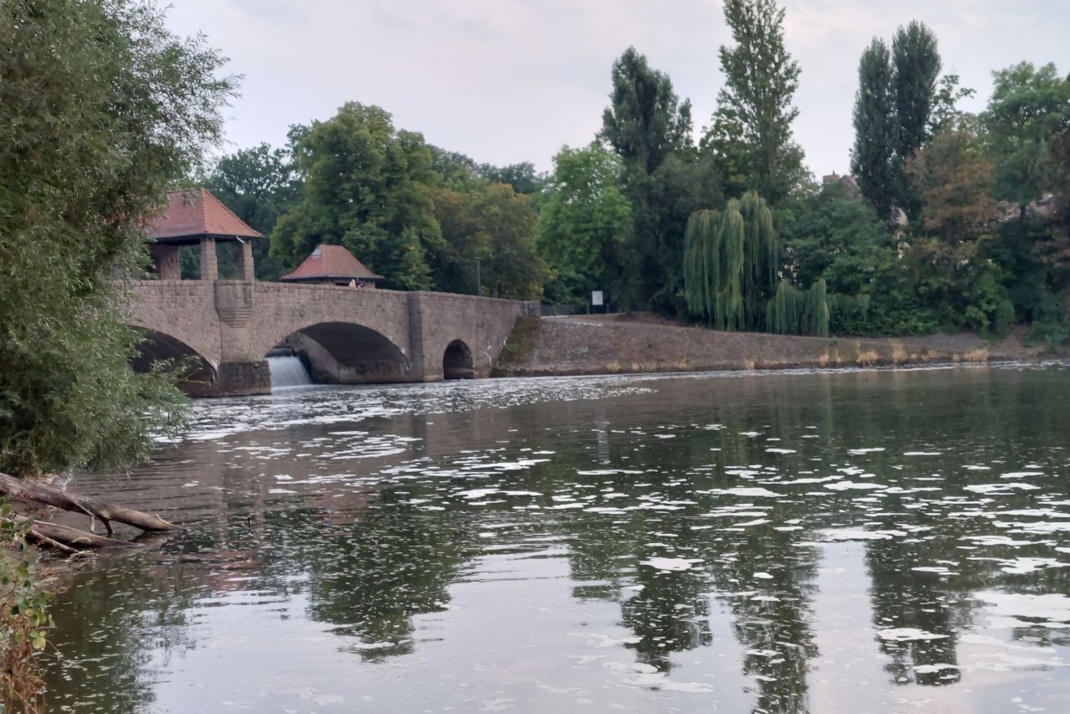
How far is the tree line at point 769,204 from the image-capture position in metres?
53.5

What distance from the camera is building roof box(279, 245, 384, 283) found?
5159 centimetres

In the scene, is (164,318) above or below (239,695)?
above

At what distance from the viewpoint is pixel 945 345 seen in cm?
5247

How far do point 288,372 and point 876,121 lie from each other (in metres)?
29.6

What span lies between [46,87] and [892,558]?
8.49 m

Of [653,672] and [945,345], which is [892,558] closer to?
[653,672]

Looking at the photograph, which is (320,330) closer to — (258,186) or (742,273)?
(742,273)

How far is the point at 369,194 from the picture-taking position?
54.6m

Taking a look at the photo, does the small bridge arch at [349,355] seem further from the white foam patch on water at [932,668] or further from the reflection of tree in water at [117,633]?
the white foam patch on water at [932,668]

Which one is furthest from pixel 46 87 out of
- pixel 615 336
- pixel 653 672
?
pixel 615 336

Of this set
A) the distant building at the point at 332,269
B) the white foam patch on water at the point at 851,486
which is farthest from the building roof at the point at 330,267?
the white foam patch on water at the point at 851,486

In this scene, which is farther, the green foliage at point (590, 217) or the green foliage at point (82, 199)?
the green foliage at point (590, 217)

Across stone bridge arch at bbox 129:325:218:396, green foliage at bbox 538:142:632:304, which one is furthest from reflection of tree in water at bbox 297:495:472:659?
green foliage at bbox 538:142:632:304

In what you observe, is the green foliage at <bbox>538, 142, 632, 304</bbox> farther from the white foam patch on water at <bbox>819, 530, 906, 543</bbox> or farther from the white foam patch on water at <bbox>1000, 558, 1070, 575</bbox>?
the white foam patch on water at <bbox>1000, 558, 1070, 575</bbox>
